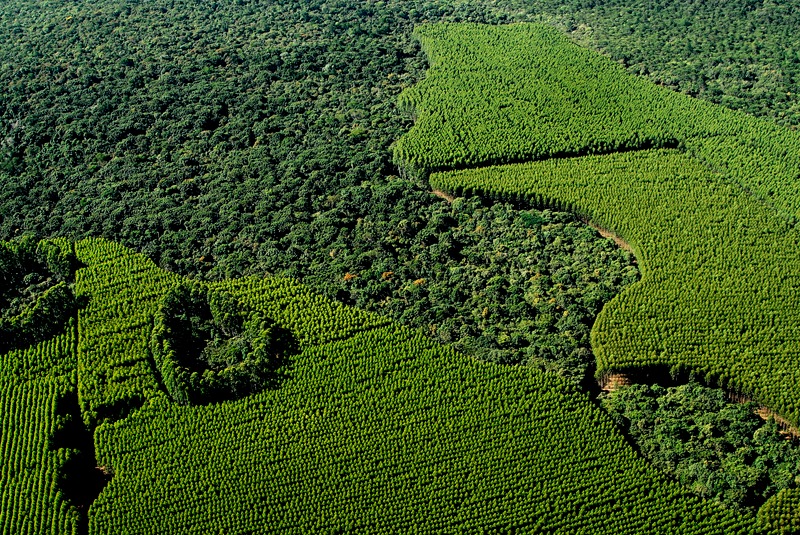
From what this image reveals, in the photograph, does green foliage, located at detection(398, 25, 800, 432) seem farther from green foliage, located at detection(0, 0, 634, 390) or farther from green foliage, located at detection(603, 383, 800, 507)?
green foliage, located at detection(0, 0, 634, 390)

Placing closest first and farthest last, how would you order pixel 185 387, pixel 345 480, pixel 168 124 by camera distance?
1. pixel 345 480
2. pixel 185 387
3. pixel 168 124

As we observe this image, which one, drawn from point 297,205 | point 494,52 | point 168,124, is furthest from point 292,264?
point 494,52

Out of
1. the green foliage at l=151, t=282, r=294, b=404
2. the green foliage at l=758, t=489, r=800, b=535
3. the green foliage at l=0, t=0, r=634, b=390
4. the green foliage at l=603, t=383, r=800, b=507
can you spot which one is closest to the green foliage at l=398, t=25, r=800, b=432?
the green foliage at l=603, t=383, r=800, b=507

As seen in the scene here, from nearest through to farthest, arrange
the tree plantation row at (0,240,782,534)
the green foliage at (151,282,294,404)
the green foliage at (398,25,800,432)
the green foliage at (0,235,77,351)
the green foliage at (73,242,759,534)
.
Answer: the green foliage at (73,242,759,534) → the tree plantation row at (0,240,782,534) → the green foliage at (151,282,294,404) → the green foliage at (398,25,800,432) → the green foliage at (0,235,77,351)

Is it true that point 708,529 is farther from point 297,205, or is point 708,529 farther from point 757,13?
point 757,13

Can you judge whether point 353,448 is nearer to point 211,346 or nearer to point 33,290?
point 211,346

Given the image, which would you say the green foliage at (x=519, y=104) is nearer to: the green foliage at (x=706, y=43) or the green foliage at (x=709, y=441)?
the green foliage at (x=706, y=43)
